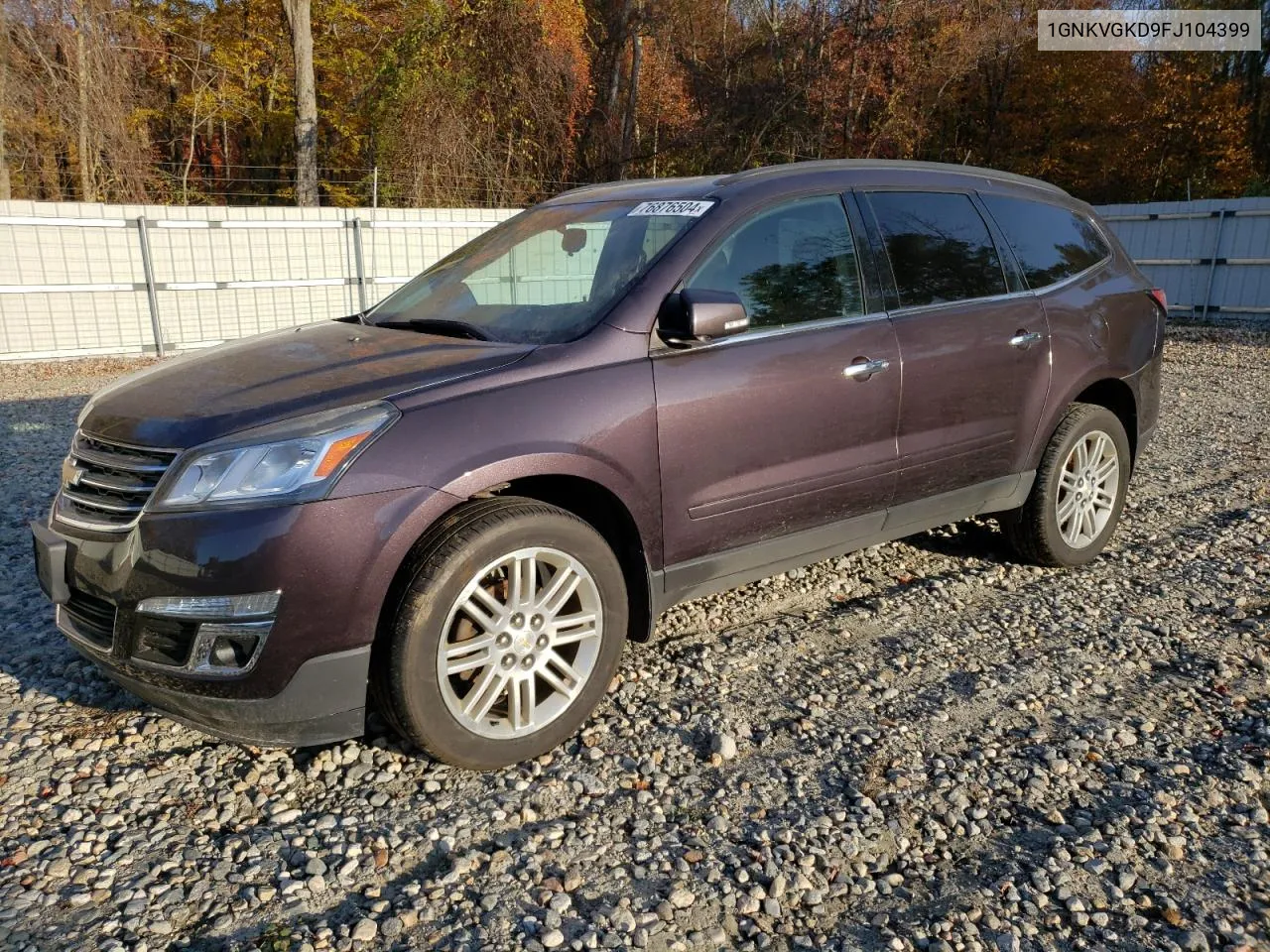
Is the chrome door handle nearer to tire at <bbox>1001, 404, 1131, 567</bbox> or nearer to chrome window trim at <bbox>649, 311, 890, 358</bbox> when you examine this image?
chrome window trim at <bbox>649, 311, 890, 358</bbox>

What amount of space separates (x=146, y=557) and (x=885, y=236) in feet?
9.85

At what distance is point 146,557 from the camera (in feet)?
8.78

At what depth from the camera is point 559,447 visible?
9.75 feet

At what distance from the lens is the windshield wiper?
11.4 feet

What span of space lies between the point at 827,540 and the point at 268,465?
2.18 m

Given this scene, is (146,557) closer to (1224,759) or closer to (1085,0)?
(1224,759)

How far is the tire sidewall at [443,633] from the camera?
2752 millimetres

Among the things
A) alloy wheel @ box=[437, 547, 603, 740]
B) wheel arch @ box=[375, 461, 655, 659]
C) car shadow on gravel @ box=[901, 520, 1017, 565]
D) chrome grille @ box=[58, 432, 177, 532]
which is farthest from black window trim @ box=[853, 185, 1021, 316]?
chrome grille @ box=[58, 432, 177, 532]

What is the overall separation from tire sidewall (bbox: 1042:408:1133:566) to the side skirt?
122mm

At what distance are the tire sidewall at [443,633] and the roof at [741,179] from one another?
4.87ft

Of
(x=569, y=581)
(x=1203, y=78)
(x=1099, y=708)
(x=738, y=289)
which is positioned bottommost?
(x=1099, y=708)

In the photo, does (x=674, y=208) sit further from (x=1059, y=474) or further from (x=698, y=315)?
(x=1059, y=474)

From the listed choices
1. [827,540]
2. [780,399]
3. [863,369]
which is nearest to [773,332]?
[780,399]

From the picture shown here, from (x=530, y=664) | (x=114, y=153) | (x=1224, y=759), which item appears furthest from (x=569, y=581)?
(x=114, y=153)
